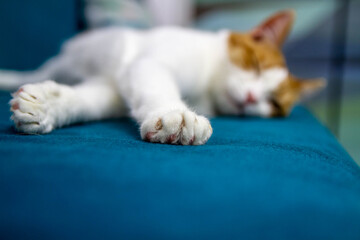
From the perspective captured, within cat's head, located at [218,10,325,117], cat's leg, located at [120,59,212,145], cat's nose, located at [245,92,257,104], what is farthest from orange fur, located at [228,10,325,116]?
cat's leg, located at [120,59,212,145]

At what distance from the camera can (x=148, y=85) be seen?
74 centimetres

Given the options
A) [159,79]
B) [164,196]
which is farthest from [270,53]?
[164,196]

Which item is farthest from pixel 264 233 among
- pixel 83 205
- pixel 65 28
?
pixel 65 28

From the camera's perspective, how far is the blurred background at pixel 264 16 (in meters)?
1.63

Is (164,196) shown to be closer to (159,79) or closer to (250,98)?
(159,79)

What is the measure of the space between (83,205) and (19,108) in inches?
12.1

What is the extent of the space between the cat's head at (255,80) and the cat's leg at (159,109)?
353mm

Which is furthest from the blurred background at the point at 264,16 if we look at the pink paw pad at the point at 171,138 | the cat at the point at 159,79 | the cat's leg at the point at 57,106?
the pink paw pad at the point at 171,138

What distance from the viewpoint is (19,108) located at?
22.3 inches

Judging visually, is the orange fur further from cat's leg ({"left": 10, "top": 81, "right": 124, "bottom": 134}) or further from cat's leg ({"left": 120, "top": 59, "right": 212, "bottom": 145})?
cat's leg ({"left": 10, "top": 81, "right": 124, "bottom": 134})

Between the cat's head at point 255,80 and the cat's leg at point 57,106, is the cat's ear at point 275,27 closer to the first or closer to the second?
the cat's head at point 255,80

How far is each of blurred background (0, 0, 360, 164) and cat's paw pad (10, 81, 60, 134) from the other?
99cm

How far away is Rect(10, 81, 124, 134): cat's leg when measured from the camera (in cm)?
57

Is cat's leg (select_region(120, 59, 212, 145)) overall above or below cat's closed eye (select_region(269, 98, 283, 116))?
above
